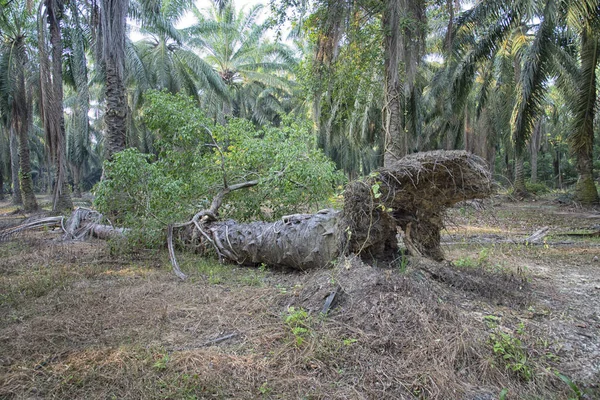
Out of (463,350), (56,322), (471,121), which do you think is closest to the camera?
(463,350)

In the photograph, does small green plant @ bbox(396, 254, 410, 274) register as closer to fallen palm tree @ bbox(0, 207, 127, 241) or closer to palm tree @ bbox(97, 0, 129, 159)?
fallen palm tree @ bbox(0, 207, 127, 241)

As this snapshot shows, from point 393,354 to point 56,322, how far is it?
114 inches

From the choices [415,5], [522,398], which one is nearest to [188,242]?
[522,398]

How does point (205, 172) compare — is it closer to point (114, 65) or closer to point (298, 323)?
point (114, 65)

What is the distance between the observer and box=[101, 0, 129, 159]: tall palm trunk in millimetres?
7516

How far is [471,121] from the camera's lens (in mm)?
23297

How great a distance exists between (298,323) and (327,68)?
749cm

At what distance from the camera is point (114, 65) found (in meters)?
8.37

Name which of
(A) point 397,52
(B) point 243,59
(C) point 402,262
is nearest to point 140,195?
(C) point 402,262

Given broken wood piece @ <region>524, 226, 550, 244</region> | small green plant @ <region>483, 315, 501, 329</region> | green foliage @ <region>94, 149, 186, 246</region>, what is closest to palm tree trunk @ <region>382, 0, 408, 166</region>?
broken wood piece @ <region>524, 226, 550, 244</region>

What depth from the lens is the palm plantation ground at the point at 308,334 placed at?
2.44 meters

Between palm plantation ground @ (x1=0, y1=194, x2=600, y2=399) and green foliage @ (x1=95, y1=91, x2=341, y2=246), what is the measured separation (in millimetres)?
1492

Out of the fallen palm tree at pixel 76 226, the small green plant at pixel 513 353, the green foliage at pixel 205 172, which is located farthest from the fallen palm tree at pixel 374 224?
the fallen palm tree at pixel 76 226

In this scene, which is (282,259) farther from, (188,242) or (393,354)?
(393,354)
